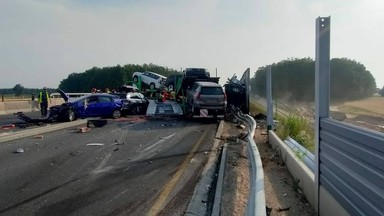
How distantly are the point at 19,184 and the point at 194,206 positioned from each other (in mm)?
3502

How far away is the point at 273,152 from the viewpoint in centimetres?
1091

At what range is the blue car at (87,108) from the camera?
2117 centimetres

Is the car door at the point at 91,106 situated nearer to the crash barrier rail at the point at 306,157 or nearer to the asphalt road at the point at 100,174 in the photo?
the asphalt road at the point at 100,174

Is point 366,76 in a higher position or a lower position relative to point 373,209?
higher

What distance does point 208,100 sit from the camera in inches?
876

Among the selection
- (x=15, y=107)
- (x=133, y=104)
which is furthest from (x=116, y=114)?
(x=15, y=107)

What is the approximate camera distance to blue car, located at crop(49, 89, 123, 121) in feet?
69.5

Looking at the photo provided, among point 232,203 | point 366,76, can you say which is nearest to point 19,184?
point 232,203

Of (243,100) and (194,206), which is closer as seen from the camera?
(194,206)

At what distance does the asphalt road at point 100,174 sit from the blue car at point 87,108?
21.5 ft

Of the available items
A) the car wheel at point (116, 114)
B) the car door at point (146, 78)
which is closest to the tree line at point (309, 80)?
the car wheel at point (116, 114)

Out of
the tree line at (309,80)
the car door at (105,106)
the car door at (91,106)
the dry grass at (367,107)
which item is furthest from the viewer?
the car door at (105,106)

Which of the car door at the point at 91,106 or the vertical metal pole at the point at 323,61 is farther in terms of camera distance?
the car door at the point at 91,106

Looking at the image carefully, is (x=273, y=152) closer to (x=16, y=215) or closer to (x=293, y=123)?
(x=293, y=123)
